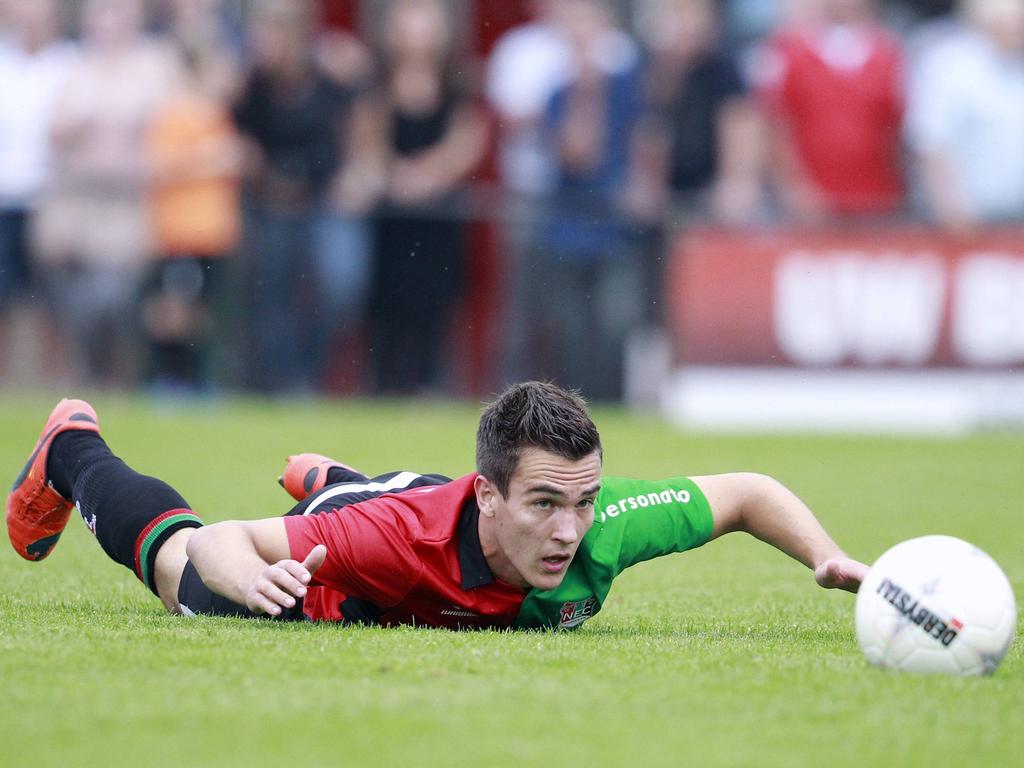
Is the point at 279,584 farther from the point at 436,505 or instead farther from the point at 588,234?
the point at 588,234

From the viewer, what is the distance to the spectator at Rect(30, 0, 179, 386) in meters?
15.7

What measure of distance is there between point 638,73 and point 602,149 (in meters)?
0.72

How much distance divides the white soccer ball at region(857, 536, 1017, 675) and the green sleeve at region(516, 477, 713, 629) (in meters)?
0.86

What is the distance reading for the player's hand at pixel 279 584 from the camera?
16.7 ft

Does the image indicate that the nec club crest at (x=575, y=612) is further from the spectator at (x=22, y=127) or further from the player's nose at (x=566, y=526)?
the spectator at (x=22, y=127)

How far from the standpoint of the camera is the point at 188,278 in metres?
15.6

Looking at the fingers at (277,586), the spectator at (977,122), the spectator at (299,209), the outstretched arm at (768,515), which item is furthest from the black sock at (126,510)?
the spectator at (977,122)

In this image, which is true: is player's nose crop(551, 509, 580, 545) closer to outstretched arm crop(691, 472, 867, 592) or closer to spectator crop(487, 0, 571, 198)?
outstretched arm crop(691, 472, 867, 592)

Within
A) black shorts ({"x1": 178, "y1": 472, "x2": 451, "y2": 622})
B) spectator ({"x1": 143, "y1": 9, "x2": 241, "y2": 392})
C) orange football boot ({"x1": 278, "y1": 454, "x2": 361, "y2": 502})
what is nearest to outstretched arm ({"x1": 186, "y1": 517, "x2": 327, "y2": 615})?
A: black shorts ({"x1": 178, "y1": 472, "x2": 451, "y2": 622})

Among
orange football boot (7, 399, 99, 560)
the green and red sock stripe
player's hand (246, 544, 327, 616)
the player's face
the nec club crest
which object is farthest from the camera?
orange football boot (7, 399, 99, 560)

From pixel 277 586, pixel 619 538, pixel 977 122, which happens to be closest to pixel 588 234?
pixel 977 122

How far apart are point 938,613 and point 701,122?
35.9ft

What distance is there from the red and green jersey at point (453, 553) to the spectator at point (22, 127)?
418 inches

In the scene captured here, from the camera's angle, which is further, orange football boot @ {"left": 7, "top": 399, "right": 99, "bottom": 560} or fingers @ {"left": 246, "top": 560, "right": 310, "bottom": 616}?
orange football boot @ {"left": 7, "top": 399, "right": 99, "bottom": 560}
